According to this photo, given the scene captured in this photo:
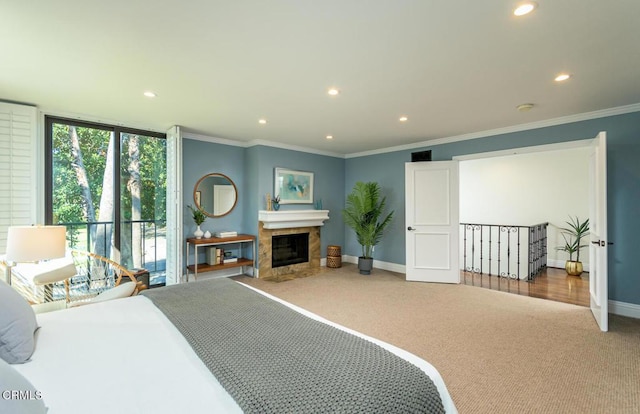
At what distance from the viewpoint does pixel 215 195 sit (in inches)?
201

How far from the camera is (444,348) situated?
2600mm

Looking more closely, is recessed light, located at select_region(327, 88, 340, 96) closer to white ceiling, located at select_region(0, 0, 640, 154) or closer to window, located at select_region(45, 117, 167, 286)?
white ceiling, located at select_region(0, 0, 640, 154)

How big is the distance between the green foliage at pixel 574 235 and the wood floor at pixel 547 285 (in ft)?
1.53

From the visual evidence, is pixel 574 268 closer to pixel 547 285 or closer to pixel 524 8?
pixel 547 285

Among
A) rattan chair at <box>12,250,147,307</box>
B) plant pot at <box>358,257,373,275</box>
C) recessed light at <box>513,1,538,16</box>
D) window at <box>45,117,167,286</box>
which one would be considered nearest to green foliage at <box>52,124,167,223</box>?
window at <box>45,117,167,286</box>

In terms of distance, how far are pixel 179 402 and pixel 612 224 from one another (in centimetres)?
476

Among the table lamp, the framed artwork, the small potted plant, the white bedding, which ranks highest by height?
the framed artwork

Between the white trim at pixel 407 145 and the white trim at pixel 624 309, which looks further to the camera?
the white trim at pixel 407 145

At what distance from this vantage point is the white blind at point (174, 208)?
416cm

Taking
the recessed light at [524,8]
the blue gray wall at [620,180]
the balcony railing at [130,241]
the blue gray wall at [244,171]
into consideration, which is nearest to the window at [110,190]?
the balcony railing at [130,241]

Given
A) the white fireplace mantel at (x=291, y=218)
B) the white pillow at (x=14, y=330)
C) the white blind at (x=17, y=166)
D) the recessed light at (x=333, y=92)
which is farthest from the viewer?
the white fireplace mantel at (x=291, y=218)

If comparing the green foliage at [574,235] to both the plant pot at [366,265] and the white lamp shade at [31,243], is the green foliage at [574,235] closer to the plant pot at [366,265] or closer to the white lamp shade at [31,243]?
the plant pot at [366,265]

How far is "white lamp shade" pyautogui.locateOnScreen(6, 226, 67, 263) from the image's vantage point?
2.27m

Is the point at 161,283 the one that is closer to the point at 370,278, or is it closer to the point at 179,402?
the point at 370,278
